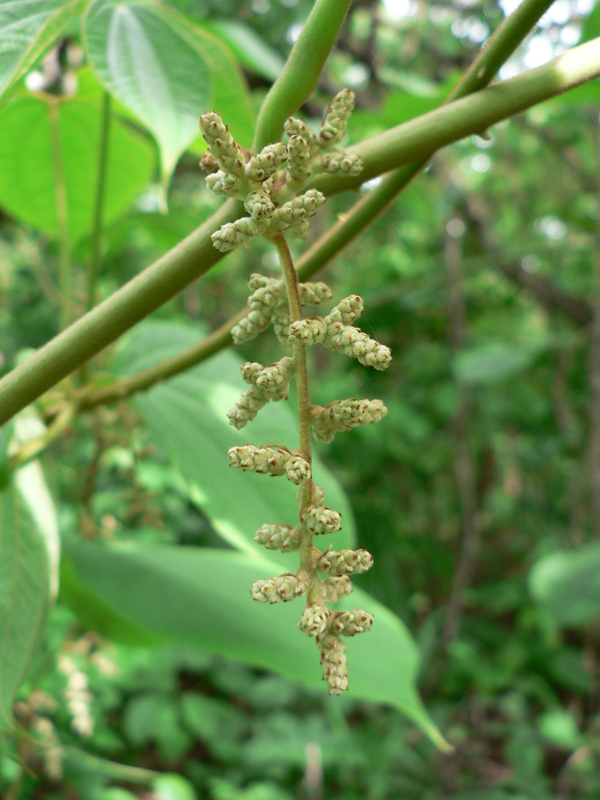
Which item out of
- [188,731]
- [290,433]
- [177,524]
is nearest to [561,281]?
[177,524]

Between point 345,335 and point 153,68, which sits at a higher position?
point 153,68

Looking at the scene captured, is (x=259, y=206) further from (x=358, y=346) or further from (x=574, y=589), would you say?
(x=574, y=589)

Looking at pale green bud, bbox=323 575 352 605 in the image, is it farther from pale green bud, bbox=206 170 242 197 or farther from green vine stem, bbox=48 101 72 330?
green vine stem, bbox=48 101 72 330

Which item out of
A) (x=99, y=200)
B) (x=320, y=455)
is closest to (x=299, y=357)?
(x=99, y=200)

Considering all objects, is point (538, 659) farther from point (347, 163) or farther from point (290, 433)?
point (347, 163)

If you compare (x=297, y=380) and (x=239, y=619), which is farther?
(x=239, y=619)
